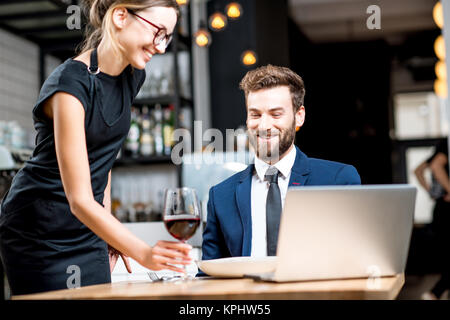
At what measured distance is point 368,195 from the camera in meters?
1.03

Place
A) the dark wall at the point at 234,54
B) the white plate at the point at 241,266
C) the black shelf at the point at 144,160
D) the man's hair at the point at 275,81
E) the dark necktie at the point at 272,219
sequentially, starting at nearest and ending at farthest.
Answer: the white plate at the point at 241,266 → the dark necktie at the point at 272,219 → the man's hair at the point at 275,81 → the black shelf at the point at 144,160 → the dark wall at the point at 234,54

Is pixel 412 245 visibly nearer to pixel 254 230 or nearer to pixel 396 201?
pixel 254 230

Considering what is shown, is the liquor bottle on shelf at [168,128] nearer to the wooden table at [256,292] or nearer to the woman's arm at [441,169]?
the woman's arm at [441,169]

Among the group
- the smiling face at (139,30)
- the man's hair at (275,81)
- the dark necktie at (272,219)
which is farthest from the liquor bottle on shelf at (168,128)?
the smiling face at (139,30)

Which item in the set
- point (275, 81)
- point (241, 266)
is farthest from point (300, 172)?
point (241, 266)

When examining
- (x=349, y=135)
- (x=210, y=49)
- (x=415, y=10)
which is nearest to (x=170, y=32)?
(x=210, y=49)

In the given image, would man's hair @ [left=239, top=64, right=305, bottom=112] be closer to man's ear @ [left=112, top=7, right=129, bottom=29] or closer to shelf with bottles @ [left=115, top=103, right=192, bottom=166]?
man's ear @ [left=112, top=7, right=129, bottom=29]

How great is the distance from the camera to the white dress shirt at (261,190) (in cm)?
174

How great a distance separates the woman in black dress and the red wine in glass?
0.34 m

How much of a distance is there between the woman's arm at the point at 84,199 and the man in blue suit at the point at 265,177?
0.58 meters

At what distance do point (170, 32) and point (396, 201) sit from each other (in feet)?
2.35

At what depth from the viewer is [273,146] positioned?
6.26 feet

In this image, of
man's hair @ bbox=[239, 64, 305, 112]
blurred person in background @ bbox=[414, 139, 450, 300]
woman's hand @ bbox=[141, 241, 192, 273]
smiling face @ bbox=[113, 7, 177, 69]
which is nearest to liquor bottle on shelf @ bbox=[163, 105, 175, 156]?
blurred person in background @ bbox=[414, 139, 450, 300]

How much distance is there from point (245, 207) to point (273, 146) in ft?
0.88
